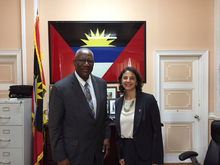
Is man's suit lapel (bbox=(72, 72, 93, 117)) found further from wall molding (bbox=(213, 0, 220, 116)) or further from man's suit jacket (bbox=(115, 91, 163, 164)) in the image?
wall molding (bbox=(213, 0, 220, 116))

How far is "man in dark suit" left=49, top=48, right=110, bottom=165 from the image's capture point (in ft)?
4.05

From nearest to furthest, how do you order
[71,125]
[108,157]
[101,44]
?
[71,125] → [108,157] → [101,44]

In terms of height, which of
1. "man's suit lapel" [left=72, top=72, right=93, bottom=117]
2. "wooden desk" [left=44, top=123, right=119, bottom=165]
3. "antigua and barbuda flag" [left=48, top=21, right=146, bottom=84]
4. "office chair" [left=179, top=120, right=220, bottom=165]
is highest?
"antigua and barbuda flag" [left=48, top=21, right=146, bottom=84]

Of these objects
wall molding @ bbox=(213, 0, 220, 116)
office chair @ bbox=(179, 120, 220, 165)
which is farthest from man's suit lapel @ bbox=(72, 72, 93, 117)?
wall molding @ bbox=(213, 0, 220, 116)

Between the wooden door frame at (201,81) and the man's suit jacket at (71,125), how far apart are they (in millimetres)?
1664

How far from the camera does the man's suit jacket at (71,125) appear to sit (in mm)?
1229

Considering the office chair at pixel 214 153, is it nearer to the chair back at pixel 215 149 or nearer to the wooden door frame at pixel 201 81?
Answer: the chair back at pixel 215 149

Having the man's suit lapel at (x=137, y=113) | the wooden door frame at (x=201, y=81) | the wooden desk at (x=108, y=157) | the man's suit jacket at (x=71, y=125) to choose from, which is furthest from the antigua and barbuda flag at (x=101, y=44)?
the man's suit jacket at (x=71, y=125)

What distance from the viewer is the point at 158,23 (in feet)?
8.52

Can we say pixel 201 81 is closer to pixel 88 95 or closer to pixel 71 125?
pixel 88 95

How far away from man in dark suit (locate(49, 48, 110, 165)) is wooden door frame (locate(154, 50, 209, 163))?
5.23ft

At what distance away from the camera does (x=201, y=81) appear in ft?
8.77

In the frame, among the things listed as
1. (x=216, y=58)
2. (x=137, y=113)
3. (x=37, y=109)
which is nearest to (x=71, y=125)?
(x=137, y=113)

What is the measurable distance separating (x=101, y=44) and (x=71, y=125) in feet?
5.45
